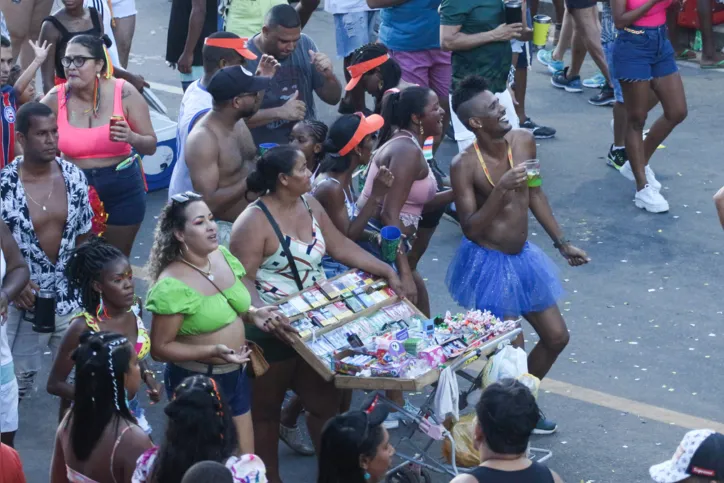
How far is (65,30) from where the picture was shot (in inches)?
338

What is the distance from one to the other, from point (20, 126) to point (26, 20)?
12.9ft

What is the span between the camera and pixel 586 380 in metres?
7.08

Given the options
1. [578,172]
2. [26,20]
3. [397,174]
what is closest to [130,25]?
[26,20]

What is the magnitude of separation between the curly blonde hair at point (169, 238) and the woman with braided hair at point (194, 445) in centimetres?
125

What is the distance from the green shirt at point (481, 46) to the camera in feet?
29.9

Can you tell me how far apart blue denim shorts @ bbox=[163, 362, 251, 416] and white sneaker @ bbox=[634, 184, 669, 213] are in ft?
15.9

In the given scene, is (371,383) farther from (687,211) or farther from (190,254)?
(687,211)

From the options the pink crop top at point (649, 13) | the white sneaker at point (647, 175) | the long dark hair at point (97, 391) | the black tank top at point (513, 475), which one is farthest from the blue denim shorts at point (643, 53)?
the long dark hair at point (97, 391)

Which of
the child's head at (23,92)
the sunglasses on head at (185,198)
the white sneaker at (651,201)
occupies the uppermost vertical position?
the sunglasses on head at (185,198)

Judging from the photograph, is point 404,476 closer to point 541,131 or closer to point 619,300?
point 619,300

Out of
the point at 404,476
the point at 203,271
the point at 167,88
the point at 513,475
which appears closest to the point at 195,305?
the point at 203,271

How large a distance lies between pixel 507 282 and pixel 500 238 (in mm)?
267

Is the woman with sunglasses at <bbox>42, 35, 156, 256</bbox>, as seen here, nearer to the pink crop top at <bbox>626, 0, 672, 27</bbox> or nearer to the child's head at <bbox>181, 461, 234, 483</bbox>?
the child's head at <bbox>181, 461, 234, 483</bbox>

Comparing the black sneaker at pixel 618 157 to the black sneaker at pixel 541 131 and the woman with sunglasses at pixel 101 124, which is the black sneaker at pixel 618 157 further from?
the woman with sunglasses at pixel 101 124
